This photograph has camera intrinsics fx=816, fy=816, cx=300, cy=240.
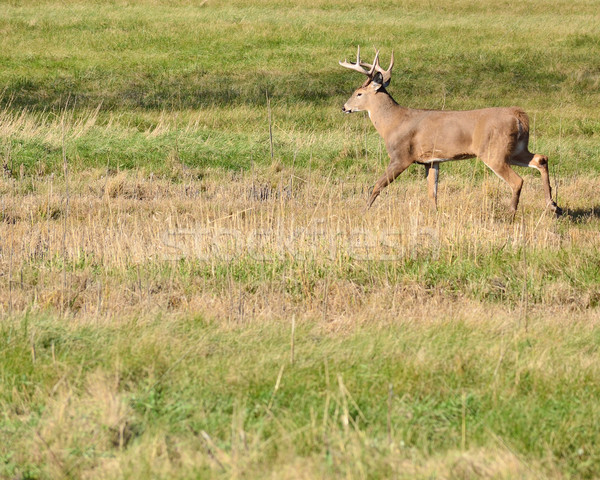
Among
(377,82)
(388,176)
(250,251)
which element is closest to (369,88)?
(377,82)

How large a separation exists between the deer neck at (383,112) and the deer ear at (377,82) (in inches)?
3.4

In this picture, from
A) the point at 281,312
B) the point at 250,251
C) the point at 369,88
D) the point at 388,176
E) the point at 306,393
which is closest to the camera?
the point at 306,393

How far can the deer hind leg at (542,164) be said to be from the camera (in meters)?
9.66

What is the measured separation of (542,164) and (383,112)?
2231 millimetres

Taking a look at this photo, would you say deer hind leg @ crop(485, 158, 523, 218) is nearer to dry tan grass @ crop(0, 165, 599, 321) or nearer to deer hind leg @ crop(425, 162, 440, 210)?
dry tan grass @ crop(0, 165, 599, 321)

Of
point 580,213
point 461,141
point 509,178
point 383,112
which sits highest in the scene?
point 383,112

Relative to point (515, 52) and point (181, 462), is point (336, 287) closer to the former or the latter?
point (181, 462)

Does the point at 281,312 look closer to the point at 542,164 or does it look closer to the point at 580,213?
the point at 542,164

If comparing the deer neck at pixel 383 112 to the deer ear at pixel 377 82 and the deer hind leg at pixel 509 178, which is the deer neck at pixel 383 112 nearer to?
the deer ear at pixel 377 82

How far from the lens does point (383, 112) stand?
1084 centimetres

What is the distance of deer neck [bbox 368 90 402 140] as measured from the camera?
1065 cm

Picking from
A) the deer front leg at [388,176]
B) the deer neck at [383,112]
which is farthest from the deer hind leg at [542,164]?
the deer neck at [383,112]

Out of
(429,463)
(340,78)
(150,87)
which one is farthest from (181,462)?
(340,78)

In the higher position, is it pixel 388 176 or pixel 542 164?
pixel 542 164
